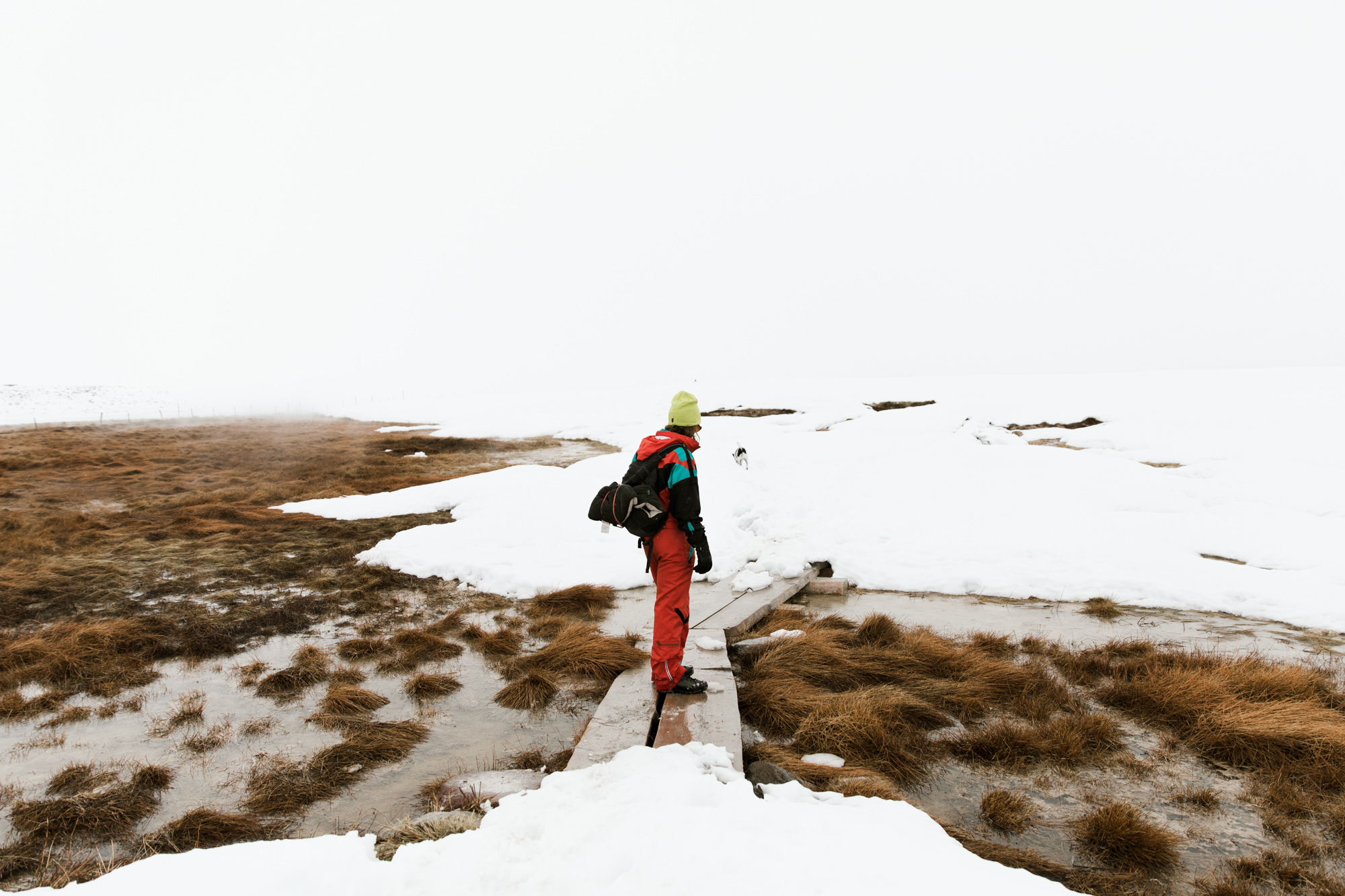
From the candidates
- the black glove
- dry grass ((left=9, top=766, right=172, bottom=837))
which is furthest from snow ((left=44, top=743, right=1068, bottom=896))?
the black glove

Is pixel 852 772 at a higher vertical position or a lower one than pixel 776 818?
lower

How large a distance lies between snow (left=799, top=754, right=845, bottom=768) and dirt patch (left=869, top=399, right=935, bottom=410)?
31.9 metres

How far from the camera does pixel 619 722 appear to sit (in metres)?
4.41

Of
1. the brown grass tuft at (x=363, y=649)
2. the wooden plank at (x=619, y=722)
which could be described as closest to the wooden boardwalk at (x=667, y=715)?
the wooden plank at (x=619, y=722)

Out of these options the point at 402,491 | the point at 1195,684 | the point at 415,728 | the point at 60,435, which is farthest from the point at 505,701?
the point at 60,435

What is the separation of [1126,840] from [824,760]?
1726 millimetres

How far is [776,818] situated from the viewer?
3.01 metres

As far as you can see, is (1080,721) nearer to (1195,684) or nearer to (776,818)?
(1195,684)

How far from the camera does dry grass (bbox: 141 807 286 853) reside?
Result: 11.5ft

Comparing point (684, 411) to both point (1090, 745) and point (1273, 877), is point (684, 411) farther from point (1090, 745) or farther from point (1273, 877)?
point (1273, 877)

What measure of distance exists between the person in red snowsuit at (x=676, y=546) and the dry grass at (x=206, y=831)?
2.70 meters

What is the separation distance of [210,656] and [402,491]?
8265 millimetres

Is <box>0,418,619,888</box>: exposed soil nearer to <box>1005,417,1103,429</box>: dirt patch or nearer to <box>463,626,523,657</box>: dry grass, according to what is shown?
<box>463,626,523,657</box>: dry grass

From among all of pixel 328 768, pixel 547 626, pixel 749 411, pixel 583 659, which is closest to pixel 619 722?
pixel 583 659
